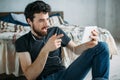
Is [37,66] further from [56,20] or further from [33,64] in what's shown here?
[56,20]

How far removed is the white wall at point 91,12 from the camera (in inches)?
178

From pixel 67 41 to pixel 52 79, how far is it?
345mm

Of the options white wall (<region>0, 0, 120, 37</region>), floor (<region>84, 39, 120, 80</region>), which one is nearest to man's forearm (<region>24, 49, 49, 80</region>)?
floor (<region>84, 39, 120, 80</region>)

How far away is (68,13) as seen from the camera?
180 inches

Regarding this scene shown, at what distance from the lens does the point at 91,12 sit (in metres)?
4.78

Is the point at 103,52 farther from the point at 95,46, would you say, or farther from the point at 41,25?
the point at 41,25

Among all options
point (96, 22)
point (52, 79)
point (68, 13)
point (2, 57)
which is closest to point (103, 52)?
point (52, 79)

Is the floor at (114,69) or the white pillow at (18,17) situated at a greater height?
the white pillow at (18,17)

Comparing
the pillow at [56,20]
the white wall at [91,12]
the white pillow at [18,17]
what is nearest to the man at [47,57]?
the white pillow at [18,17]

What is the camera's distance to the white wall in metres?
4.51

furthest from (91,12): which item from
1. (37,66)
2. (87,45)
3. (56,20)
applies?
(37,66)

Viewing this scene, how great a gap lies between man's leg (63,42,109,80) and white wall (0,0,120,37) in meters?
3.03

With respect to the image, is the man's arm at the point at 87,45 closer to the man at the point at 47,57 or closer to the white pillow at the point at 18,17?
the man at the point at 47,57

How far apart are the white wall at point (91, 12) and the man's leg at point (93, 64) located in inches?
119
